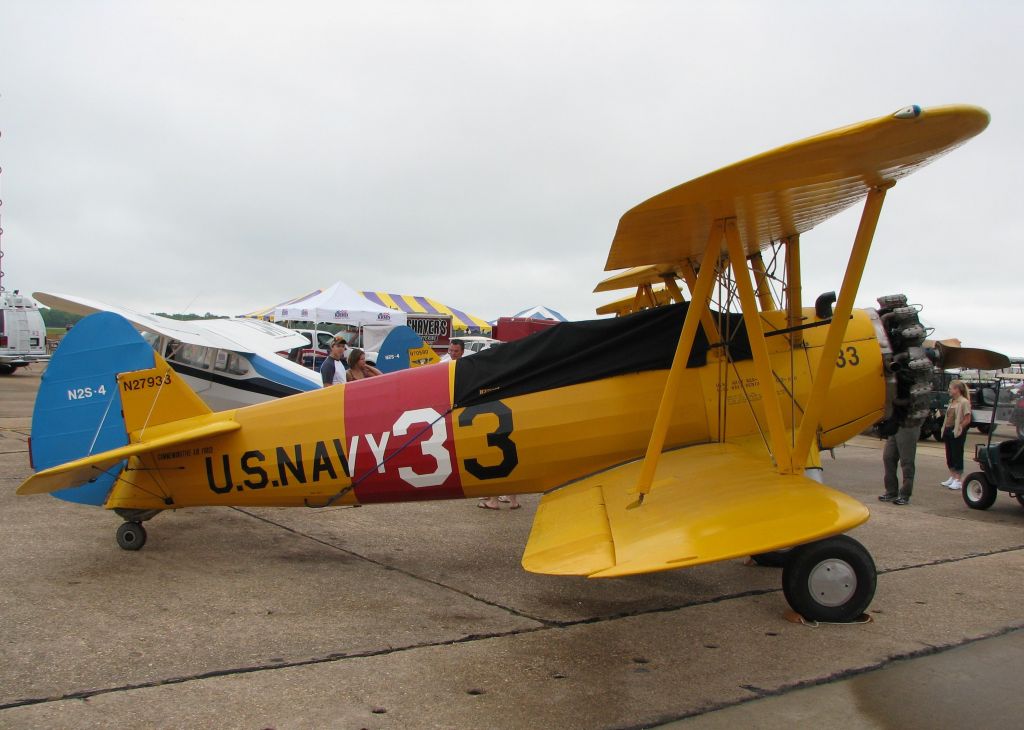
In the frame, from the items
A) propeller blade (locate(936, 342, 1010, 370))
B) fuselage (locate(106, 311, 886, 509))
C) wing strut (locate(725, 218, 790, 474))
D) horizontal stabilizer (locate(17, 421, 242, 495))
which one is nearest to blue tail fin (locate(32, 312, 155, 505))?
horizontal stabilizer (locate(17, 421, 242, 495))

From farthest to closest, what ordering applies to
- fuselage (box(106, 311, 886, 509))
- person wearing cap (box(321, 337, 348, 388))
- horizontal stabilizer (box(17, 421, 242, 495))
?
person wearing cap (box(321, 337, 348, 388)) → fuselage (box(106, 311, 886, 509)) → horizontal stabilizer (box(17, 421, 242, 495))

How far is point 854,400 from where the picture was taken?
5090 mm

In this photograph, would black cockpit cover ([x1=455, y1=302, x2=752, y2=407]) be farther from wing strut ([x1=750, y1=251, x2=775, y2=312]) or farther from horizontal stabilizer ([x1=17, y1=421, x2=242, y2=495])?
horizontal stabilizer ([x1=17, y1=421, x2=242, y2=495])

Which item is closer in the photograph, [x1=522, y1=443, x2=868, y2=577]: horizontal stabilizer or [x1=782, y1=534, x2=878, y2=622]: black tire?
[x1=522, y1=443, x2=868, y2=577]: horizontal stabilizer

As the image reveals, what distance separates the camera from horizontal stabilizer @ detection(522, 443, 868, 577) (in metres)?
3.34

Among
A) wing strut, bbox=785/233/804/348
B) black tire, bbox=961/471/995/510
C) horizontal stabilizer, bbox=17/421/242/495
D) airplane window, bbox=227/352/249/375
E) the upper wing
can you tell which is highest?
the upper wing

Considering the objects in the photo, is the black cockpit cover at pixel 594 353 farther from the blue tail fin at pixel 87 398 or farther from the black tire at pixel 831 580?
the blue tail fin at pixel 87 398

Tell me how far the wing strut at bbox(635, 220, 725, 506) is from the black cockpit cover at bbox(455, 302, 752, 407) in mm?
599

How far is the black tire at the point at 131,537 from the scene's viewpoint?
5637 mm

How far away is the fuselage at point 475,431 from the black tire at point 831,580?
0.90 meters

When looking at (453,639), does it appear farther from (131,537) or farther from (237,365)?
(237,365)

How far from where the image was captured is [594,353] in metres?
5.07

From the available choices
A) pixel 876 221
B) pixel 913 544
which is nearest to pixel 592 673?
pixel 876 221

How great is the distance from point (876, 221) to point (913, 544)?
3.67 meters
